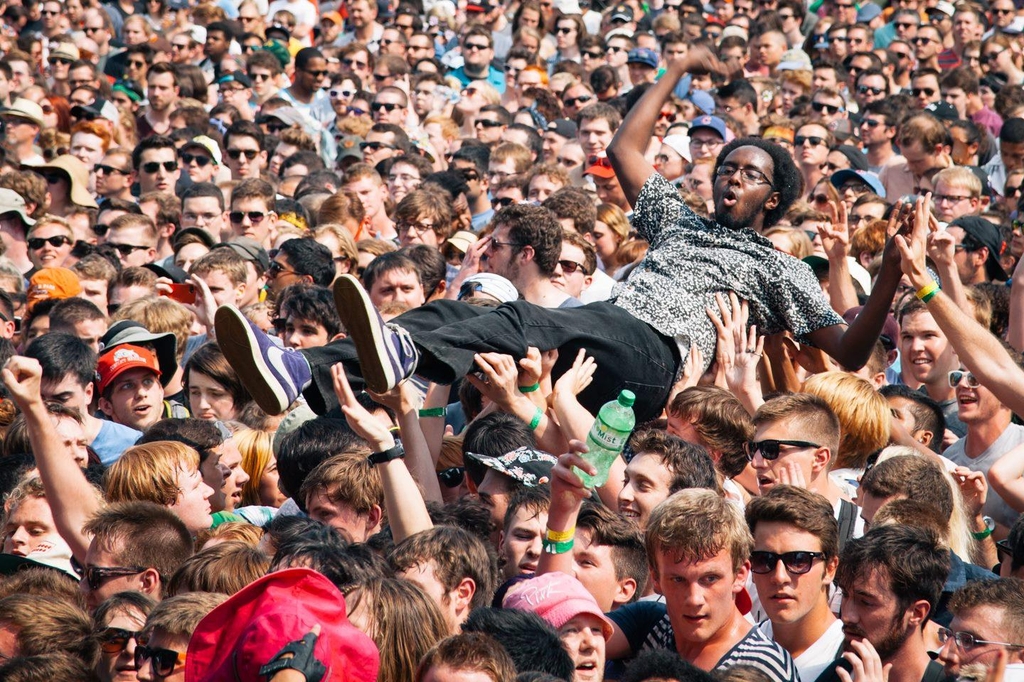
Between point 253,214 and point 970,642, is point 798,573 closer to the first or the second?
point 970,642

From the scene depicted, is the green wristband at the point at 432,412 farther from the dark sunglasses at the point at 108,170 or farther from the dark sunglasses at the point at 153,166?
the dark sunglasses at the point at 108,170

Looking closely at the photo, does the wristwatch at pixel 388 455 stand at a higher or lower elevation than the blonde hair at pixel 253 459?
higher

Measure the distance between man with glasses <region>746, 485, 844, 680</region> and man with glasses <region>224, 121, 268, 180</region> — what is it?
843cm

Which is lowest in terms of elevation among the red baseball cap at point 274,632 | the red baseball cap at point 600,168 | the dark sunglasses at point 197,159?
the dark sunglasses at point 197,159

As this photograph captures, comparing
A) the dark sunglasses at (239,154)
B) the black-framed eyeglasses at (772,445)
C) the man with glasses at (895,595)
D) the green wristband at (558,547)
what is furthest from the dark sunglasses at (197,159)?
the man with glasses at (895,595)

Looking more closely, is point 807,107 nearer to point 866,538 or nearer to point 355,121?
point 355,121

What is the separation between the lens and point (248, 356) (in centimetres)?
497

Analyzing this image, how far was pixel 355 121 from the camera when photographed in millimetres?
13531

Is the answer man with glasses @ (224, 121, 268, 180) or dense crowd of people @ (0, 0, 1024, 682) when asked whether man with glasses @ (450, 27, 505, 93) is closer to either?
man with glasses @ (224, 121, 268, 180)

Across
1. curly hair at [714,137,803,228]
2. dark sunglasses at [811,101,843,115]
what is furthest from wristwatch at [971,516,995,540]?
dark sunglasses at [811,101,843,115]

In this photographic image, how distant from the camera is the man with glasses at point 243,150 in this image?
1230cm

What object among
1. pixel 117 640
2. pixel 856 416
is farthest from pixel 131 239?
pixel 117 640

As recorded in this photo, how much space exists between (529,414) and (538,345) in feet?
0.89

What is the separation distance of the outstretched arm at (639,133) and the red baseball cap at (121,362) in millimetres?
2528
